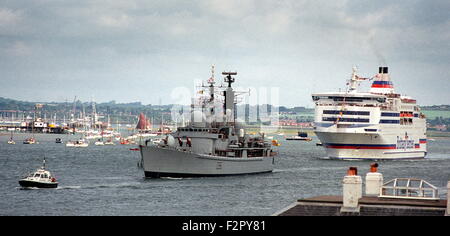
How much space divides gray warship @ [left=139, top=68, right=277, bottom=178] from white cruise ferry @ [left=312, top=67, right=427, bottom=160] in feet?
83.2

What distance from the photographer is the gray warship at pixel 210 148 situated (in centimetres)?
7688

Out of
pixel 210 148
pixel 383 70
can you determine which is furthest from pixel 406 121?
pixel 210 148

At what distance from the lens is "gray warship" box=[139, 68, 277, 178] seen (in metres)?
76.9

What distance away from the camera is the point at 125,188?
70125mm

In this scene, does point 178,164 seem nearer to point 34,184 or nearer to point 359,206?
point 34,184

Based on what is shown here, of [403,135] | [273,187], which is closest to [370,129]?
[403,135]

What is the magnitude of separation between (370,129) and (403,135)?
452 inches

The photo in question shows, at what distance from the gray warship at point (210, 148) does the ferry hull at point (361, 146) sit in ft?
83.6

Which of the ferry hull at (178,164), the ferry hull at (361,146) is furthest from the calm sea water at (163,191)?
the ferry hull at (361,146)

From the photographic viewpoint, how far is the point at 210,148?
8100 cm

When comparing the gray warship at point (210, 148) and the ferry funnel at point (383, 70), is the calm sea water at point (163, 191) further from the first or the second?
the ferry funnel at point (383, 70)

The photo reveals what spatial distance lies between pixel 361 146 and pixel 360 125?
3.25 metres
